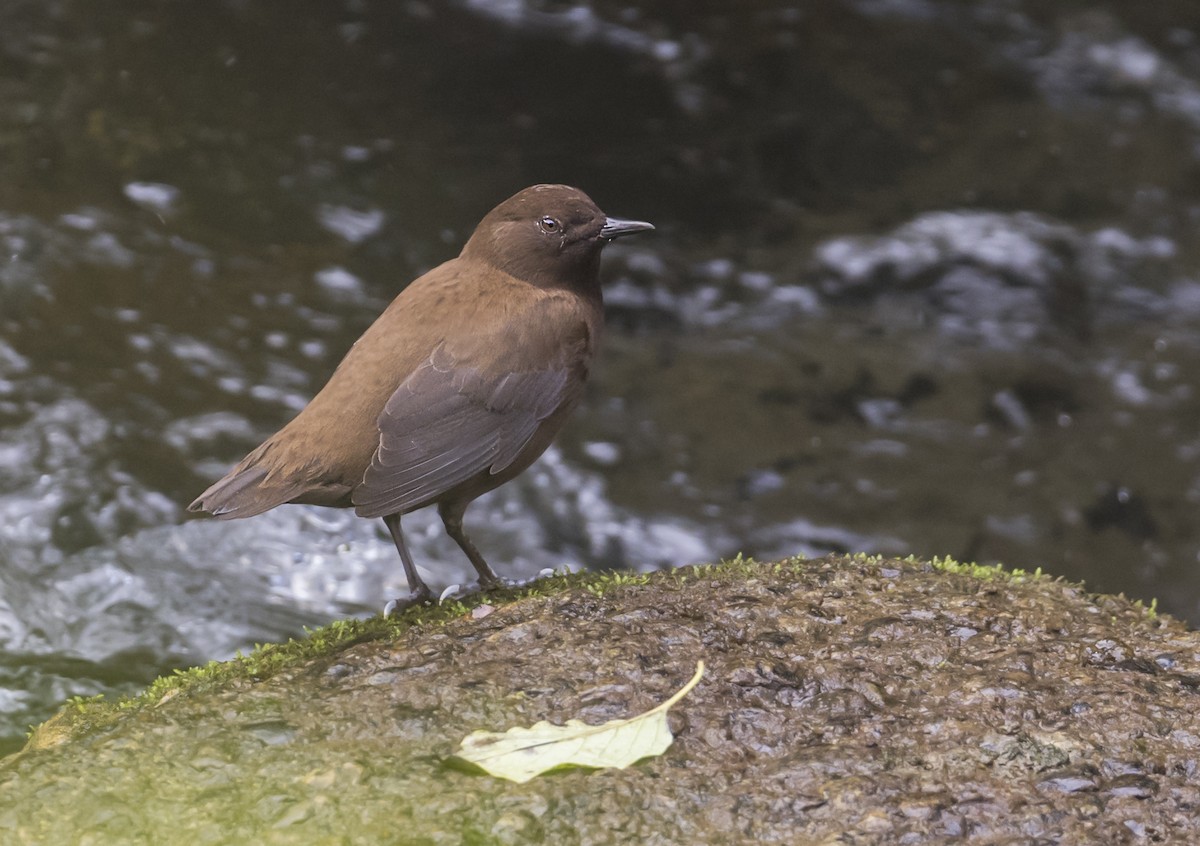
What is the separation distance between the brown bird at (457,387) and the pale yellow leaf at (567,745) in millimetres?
1258

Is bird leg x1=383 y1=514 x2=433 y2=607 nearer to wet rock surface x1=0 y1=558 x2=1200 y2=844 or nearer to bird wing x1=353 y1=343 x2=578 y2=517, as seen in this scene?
bird wing x1=353 y1=343 x2=578 y2=517

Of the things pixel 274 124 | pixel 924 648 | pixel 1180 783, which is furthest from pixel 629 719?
pixel 274 124

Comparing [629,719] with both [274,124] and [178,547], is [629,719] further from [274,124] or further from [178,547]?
[274,124]

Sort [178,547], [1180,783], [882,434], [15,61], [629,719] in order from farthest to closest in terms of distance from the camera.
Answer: [15,61]
[882,434]
[178,547]
[629,719]
[1180,783]

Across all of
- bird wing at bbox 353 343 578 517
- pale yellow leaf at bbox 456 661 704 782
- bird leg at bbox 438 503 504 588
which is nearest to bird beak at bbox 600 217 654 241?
bird wing at bbox 353 343 578 517

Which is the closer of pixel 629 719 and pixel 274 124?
pixel 629 719

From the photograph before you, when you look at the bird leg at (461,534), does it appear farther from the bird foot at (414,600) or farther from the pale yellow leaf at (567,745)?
the pale yellow leaf at (567,745)

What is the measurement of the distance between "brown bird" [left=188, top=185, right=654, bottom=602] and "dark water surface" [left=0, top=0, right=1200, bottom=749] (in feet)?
6.66

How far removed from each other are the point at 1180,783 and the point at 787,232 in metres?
6.53

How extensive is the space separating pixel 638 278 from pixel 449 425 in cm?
475

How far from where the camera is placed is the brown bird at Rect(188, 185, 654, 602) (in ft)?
12.1

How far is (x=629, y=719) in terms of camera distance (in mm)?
2600

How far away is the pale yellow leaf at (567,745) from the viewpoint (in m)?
2.46

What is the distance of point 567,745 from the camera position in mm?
2510
